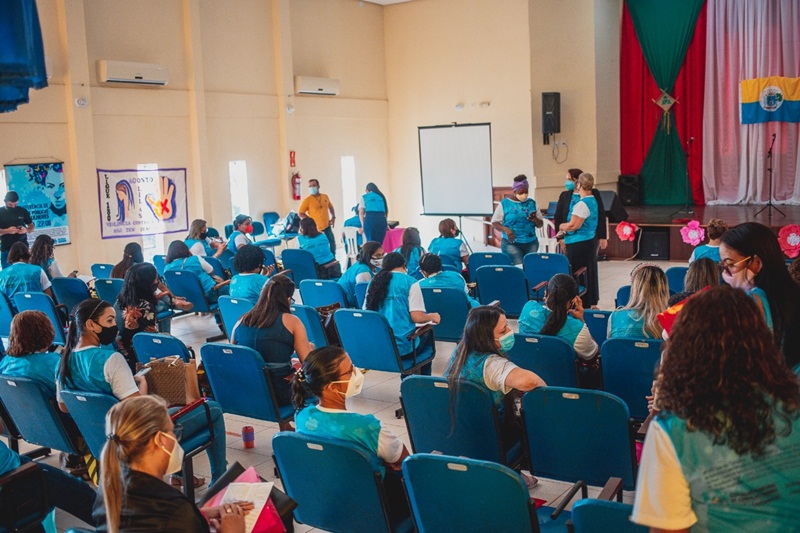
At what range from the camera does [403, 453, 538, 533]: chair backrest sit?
9.27 ft

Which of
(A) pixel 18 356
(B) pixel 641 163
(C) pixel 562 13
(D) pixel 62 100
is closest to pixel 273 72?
(D) pixel 62 100

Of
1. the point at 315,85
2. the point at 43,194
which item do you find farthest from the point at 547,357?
the point at 315,85

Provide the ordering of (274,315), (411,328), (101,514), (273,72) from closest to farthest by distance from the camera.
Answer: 1. (101,514)
2. (274,315)
3. (411,328)
4. (273,72)

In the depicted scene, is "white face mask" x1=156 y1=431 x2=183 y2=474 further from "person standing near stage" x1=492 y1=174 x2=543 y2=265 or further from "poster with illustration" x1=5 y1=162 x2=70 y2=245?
"poster with illustration" x1=5 y1=162 x2=70 y2=245

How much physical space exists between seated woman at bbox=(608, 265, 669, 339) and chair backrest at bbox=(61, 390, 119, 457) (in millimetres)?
2900

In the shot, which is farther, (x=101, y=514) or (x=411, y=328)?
(x=411, y=328)

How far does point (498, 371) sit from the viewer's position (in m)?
3.99

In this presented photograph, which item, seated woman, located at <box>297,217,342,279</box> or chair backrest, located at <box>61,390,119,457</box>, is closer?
chair backrest, located at <box>61,390,119,457</box>

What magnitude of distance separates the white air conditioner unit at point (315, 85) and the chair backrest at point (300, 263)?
6047 mm

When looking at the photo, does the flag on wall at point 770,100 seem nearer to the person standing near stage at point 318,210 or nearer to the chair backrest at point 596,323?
the person standing near stage at point 318,210

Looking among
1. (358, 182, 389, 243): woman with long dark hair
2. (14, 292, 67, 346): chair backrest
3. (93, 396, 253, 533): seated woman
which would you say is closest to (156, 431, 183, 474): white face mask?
(93, 396, 253, 533): seated woman

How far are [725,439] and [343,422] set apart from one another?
1853 mm

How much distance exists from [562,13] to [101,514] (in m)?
14.3

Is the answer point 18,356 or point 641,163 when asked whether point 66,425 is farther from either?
point 641,163
